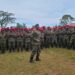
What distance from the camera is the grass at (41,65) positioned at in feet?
43.9

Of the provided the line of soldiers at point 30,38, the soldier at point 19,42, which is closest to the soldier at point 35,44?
the line of soldiers at point 30,38

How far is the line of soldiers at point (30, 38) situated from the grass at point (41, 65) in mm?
2733

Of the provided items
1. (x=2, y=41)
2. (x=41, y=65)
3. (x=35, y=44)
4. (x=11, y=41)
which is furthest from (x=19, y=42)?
(x=41, y=65)

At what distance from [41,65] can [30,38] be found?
586cm

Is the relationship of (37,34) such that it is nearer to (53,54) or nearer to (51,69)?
(51,69)

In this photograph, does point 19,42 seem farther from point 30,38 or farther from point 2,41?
point 2,41

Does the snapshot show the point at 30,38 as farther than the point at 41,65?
Yes

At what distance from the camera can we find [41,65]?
14.4 m

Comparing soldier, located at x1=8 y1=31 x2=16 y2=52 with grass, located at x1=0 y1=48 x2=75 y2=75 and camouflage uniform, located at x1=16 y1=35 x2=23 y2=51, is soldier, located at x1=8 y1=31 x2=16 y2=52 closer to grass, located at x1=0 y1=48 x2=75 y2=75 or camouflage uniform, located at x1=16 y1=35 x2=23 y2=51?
camouflage uniform, located at x1=16 y1=35 x2=23 y2=51

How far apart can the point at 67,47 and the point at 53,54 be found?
Answer: 2.94 m

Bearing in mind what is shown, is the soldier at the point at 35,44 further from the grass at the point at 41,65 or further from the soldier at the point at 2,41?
the soldier at the point at 2,41

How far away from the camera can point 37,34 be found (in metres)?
15.0

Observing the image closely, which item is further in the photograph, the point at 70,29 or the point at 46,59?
the point at 70,29

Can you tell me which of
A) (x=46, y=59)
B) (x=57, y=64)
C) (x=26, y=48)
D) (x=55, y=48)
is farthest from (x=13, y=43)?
(x=57, y=64)
